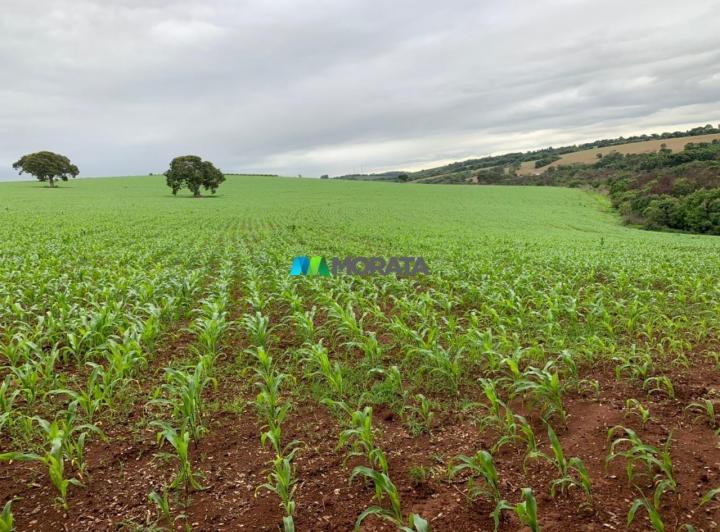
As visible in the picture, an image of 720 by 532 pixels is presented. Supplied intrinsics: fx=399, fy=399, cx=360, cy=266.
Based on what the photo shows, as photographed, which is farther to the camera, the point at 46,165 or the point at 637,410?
the point at 46,165

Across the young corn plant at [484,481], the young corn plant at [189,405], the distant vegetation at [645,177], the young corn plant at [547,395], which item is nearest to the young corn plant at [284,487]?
the young corn plant at [189,405]

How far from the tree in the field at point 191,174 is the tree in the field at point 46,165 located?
87.2 ft

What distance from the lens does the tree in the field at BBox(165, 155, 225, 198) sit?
57062 mm

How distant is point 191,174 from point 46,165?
3036cm

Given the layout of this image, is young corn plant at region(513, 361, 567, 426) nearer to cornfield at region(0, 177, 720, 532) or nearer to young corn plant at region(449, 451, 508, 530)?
cornfield at region(0, 177, 720, 532)

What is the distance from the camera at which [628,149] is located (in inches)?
3932

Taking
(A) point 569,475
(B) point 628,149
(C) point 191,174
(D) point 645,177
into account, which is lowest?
(A) point 569,475

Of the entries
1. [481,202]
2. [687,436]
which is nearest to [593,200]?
[481,202]

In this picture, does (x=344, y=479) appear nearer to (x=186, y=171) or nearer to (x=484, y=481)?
(x=484, y=481)

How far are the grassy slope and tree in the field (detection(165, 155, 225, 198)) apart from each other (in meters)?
81.6

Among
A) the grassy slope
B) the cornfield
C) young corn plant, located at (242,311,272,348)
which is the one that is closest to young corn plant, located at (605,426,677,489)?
the cornfield
